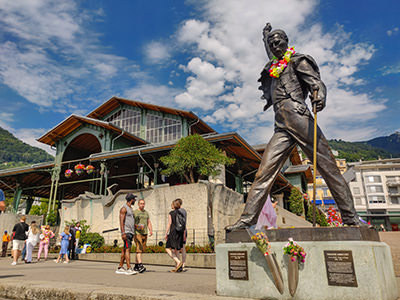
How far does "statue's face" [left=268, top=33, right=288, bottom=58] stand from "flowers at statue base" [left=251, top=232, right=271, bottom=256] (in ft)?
8.37

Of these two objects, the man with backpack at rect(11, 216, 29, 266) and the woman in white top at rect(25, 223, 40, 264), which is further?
the woman in white top at rect(25, 223, 40, 264)

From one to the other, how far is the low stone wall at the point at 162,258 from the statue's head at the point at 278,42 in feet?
20.2

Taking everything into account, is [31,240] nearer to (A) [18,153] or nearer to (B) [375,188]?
(B) [375,188]

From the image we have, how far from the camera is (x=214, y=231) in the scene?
11.0 m

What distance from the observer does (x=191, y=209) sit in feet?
37.7

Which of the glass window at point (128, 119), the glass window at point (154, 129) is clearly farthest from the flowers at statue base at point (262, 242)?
the glass window at point (128, 119)

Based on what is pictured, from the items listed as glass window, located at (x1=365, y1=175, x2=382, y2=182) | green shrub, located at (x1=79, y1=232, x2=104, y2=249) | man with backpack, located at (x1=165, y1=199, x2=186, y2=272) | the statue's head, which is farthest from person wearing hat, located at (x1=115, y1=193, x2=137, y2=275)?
glass window, located at (x1=365, y1=175, x2=382, y2=182)

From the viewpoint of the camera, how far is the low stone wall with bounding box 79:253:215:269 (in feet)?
27.3

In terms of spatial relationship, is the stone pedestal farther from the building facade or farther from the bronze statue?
the building facade

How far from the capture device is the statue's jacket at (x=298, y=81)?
148 inches

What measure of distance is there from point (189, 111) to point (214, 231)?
10544mm

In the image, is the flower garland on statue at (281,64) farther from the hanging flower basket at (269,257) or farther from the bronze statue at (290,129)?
the hanging flower basket at (269,257)

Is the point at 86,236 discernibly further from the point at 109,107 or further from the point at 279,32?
the point at 109,107

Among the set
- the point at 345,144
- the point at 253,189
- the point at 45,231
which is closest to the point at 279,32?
the point at 253,189
